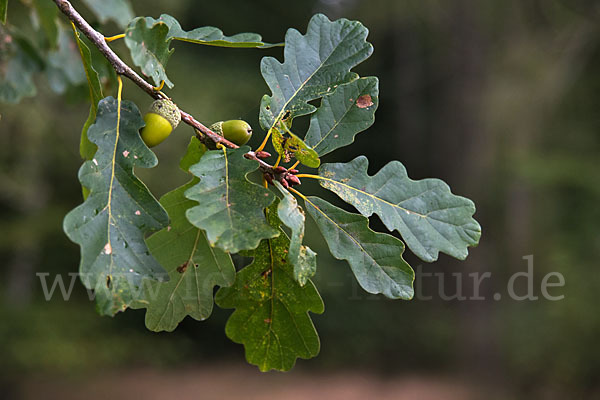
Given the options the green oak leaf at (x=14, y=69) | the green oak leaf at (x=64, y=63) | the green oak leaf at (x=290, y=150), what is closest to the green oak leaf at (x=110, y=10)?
the green oak leaf at (x=64, y=63)

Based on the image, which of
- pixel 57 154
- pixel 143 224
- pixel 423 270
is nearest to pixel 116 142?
pixel 143 224

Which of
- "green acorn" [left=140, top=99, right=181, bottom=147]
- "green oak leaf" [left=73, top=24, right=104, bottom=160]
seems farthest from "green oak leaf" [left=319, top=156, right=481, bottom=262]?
"green oak leaf" [left=73, top=24, right=104, bottom=160]

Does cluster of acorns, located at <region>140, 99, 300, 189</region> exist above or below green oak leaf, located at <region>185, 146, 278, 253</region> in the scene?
above

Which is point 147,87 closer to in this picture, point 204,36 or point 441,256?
point 204,36

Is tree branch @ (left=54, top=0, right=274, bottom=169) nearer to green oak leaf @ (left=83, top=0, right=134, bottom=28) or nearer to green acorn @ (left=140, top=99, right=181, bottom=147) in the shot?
green acorn @ (left=140, top=99, right=181, bottom=147)

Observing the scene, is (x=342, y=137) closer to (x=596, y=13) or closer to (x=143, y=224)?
(x=143, y=224)

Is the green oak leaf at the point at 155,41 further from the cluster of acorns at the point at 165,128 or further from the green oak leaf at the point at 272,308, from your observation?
the green oak leaf at the point at 272,308
